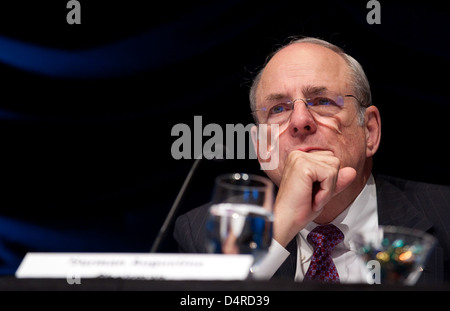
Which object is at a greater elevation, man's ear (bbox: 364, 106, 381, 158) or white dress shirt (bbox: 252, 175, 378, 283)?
man's ear (bbox: 364, 106, 381, 158)

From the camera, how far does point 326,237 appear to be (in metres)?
1.86

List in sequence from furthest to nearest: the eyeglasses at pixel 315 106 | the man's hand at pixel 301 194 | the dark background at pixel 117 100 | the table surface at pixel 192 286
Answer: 1. the dark background at pixel 117 100
2. the eyeglasses at pixel 315 106
3. the man's hand at pixel 301 194
4. the table surface at pixel 192 286

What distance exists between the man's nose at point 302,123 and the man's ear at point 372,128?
0.93 ft

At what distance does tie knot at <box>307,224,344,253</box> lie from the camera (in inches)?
72.6

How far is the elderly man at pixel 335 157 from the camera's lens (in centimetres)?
183

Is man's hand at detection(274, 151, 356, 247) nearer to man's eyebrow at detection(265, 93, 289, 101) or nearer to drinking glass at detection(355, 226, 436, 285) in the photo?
man's eyebrow at detection(265, 93, 289, 101)

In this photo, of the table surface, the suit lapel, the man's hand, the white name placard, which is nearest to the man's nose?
the man's hand

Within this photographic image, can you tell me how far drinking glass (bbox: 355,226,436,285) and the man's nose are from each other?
3.23ft

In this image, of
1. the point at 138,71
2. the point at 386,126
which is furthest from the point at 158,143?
the point at 386,126

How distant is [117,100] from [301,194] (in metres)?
1.16

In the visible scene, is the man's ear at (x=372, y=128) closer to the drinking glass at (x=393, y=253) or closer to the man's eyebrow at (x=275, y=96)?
the man's eyebrow at (x=275, y=96)

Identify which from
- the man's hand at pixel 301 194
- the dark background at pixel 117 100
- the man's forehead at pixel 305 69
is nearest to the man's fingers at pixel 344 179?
the man's hand at pixel 301 194

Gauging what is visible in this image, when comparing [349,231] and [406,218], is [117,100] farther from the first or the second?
[406,218]

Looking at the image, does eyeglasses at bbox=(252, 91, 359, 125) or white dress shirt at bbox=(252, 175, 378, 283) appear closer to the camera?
white dress shirt at bbox=(252, 175, 378, 283)
